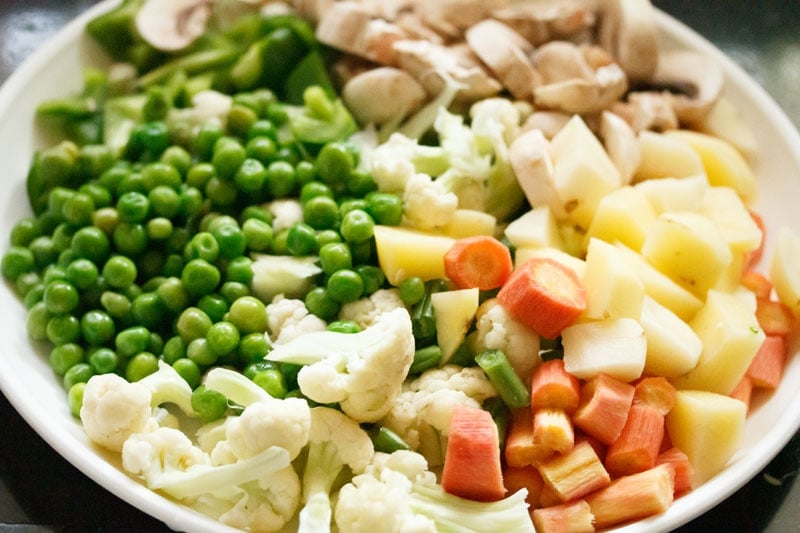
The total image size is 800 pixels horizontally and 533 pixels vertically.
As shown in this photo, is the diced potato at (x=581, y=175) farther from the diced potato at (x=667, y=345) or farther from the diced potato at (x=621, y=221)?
the diced potato at (x=667, y=345)

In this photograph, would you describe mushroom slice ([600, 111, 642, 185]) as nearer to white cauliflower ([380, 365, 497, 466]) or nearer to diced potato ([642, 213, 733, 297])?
diced potato ([642, 213, 733, 297])

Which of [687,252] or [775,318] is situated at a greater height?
[687,252]

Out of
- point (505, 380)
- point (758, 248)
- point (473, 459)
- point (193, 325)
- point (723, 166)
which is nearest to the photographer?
point (473, 459)

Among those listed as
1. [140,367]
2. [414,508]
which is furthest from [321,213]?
[414,508]

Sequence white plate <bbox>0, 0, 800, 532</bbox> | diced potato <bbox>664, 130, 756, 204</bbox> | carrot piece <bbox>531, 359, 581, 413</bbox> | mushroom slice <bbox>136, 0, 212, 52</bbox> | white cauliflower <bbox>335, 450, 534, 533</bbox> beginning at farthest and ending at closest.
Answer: mushroom slice <bbox>136, 0, 212, 52</bbox> → diced potato <bbox>664, 130, 756, 204</bbox> → carrot piece <bbox>531, 359, 581, 413</bbox> → white plate <bbox>0, 0, 800, 532</bbox> → white cauliflower <bbox>335, 450, 534, 533</bbox>

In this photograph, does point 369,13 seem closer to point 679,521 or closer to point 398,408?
point 398,408

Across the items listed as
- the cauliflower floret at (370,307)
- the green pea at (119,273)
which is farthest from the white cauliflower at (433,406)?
the green pea at (119,273)

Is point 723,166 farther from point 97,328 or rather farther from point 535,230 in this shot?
point 97,328

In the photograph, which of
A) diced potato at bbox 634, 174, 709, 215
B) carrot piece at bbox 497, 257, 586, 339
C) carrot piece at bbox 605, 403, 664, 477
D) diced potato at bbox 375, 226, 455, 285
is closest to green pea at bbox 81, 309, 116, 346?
diced potato at bbox 375, 226, 455, 285
